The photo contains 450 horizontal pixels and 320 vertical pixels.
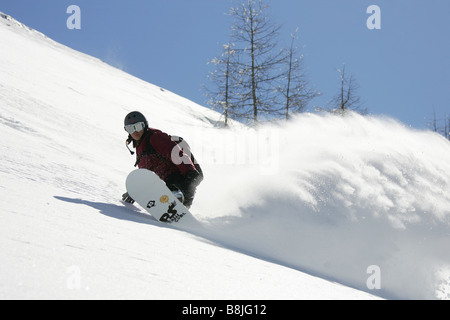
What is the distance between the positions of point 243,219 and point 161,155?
52.0 inches

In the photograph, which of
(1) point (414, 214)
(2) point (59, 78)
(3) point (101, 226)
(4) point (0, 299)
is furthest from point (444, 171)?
(2) point (59, 78)

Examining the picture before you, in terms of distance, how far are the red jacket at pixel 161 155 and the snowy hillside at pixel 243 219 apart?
606 millimetres

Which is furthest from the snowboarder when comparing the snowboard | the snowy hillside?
the snowy hillside

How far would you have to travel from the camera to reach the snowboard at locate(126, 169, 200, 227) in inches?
165

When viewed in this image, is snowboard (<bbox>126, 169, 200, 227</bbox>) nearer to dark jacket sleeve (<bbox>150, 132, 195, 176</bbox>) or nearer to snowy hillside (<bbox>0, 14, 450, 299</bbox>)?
snowy hillside (<bbox>0, 14, 450, 299</bbox>)

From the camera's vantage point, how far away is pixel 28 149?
17.6ft

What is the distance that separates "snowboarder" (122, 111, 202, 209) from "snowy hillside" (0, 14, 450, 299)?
54 cm

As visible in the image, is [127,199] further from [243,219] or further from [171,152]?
[243,219]

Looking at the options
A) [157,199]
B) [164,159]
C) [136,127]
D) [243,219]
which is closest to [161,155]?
[164,159]

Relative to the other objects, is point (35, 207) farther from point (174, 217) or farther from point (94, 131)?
point (94, 131)

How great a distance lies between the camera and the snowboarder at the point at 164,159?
14.8 ft

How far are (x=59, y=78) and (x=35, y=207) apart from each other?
1342 centimetres

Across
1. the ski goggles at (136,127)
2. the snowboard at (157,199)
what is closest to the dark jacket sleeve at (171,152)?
the ski goggles at (136,127)

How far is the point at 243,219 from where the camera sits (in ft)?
15.9
